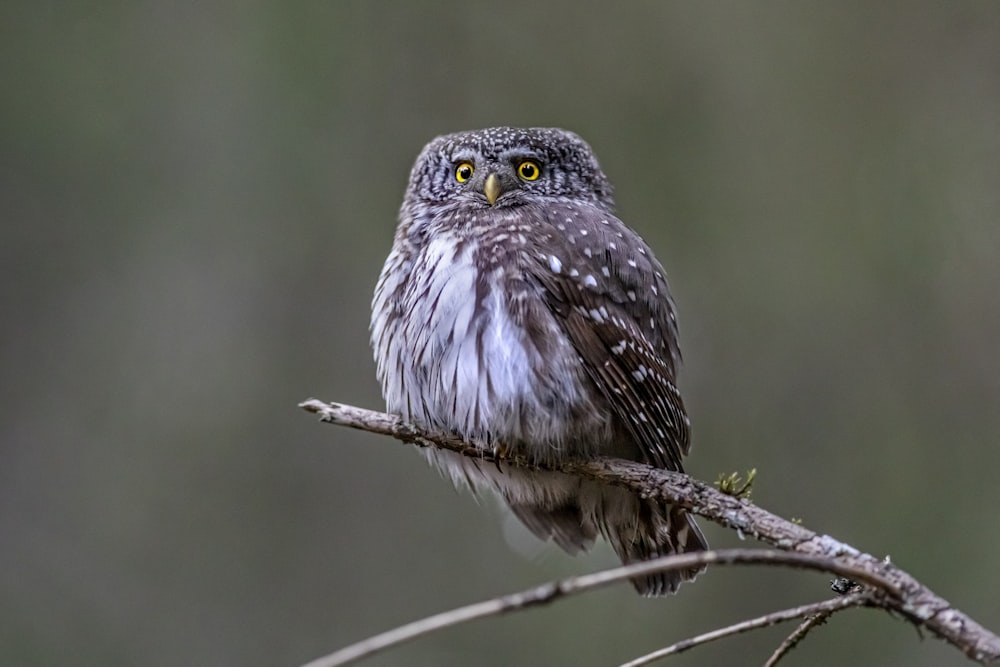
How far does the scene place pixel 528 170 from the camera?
4262 millimetres

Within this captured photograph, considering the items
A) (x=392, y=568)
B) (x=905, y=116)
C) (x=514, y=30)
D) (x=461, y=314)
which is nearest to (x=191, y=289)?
(x=392, y=568)

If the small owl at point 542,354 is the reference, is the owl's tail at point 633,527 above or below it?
below

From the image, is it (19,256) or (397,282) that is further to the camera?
(19,256)

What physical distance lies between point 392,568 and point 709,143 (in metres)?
3.07

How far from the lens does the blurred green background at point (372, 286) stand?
18.1 ft

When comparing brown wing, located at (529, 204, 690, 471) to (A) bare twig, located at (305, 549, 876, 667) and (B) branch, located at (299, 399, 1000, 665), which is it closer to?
(B) branch, located at (299, 399, 1000, 665)

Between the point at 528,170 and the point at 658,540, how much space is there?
155 centimetres

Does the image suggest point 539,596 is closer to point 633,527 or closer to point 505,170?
point 633,527

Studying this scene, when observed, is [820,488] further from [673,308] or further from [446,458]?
[446,458]

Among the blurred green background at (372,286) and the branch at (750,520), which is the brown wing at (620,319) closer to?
the branch at (750,520)

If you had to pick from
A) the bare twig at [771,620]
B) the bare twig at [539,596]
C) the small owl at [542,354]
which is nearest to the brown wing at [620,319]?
the small owl at [542,354]

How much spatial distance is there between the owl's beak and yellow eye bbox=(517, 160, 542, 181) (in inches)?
7.2

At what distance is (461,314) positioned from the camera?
3393mm

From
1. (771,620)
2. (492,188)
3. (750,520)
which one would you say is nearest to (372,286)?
(492,188)
